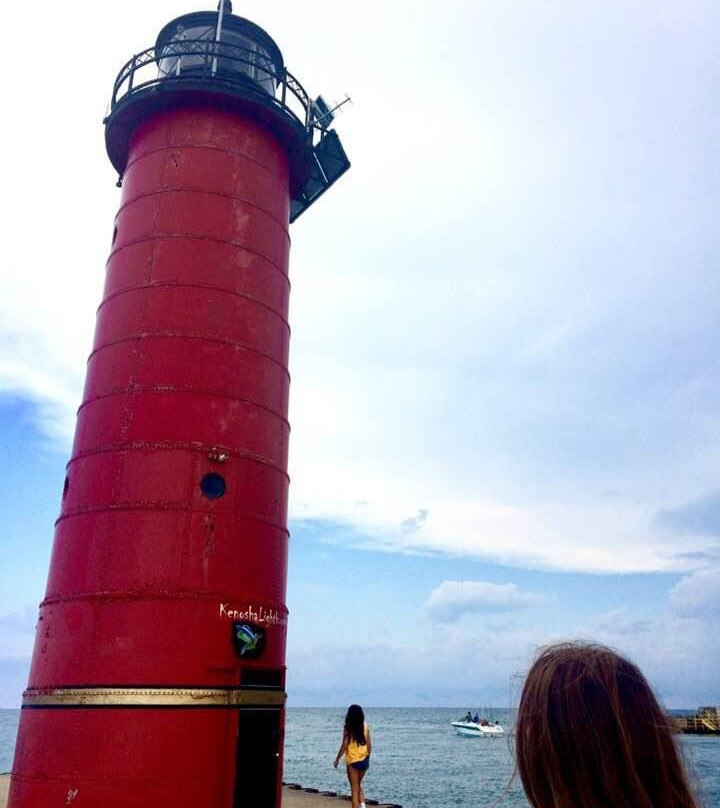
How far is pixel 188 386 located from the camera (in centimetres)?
1287

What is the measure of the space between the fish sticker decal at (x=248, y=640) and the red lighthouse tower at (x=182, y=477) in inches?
1.0

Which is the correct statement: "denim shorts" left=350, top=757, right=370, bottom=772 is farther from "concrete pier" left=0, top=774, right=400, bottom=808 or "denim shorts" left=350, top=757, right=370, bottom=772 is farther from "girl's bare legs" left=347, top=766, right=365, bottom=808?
"concrete pier" left=0, top=774, right=400, bottom=808

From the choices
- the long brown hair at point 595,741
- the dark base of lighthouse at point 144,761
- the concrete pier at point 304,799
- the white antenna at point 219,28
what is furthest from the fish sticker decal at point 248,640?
the white antenna at point 219,28

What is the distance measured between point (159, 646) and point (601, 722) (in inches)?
399

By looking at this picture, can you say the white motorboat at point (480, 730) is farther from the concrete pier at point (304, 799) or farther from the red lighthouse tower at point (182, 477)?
the red lighthouse tower at point (182, 477)

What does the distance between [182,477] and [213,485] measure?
1.85ft

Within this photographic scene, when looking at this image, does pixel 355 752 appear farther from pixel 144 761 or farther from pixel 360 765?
pixel 144 761

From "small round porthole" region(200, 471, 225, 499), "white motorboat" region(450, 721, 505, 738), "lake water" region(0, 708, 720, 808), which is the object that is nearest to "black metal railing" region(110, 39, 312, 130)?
"small round porthole" region(200, 471, 225, 499)

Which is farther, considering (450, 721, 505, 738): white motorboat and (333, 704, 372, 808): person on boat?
(450, 721, 505, 738): white motorboat

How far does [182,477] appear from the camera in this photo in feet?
40.0

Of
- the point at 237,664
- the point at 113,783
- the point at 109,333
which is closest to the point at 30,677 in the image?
the point at 113,783

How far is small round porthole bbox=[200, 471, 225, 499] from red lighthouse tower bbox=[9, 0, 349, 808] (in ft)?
0.08

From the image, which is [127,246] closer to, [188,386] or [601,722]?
[188,386]

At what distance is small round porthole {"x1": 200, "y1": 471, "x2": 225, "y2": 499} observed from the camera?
485 inches
